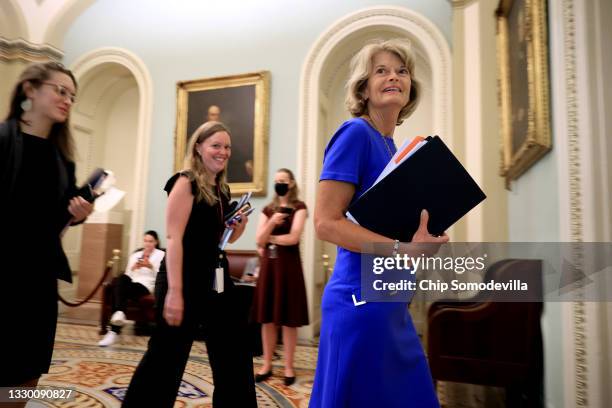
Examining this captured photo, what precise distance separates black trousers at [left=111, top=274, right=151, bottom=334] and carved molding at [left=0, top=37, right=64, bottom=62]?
392 centimetres

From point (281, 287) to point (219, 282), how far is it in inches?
63.8

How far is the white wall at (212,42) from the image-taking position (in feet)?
18.7

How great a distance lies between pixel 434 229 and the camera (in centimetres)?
110

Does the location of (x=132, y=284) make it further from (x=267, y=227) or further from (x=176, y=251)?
(x=176, y=251)

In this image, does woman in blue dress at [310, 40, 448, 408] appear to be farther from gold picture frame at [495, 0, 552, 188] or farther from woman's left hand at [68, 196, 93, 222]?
gold picture frame at [495, 0, 552, 188]

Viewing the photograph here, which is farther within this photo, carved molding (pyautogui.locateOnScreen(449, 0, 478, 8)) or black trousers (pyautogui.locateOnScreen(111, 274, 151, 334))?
black trousers (pyautogui.locateOnScreen(111, 274, 151, 334))

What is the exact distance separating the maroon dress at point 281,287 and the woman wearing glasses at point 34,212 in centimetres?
193

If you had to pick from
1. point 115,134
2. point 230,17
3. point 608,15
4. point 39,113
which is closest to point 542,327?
point 608,15

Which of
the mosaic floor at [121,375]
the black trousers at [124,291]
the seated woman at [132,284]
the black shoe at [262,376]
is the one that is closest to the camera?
the mosaic floor at [121,375]

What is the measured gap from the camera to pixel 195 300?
5.74ft

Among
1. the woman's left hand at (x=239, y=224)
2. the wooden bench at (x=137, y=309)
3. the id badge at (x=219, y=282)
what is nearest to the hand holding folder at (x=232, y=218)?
the woman's left hand at (x=239, y=224)

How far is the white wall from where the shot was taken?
18.7ft

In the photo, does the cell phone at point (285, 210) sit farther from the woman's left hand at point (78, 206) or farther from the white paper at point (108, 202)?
the white paper at point (108, 202)

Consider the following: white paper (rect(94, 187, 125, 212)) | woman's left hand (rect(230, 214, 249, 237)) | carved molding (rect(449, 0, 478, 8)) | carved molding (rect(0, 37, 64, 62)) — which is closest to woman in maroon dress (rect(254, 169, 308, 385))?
woman's left hand (rect(230, 214, 249, 237))
